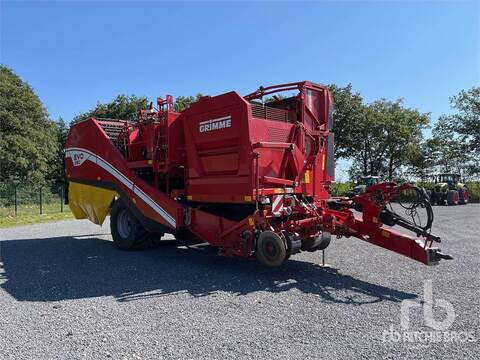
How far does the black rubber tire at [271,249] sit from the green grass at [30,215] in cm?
1298

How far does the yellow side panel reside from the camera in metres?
9.77

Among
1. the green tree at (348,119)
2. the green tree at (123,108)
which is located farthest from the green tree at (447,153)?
the green tree at (123,108)

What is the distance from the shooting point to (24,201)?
71.2 feet

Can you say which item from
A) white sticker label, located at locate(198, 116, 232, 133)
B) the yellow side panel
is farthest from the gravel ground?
white sticker label, located at locate(198, 116, 232, 133)

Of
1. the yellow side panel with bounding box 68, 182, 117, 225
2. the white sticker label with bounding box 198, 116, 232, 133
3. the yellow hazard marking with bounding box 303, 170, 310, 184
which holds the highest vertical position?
the white sticker label with bounding box 198, 116, 232, 133

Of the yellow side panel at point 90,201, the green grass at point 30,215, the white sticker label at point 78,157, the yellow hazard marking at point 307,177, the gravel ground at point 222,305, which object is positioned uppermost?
the white sticker label at point 78,157

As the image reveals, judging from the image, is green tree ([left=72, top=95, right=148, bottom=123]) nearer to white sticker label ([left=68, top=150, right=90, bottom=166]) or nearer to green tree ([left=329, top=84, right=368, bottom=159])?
green tree ([left=329, top=84, right=368, bottom=159])

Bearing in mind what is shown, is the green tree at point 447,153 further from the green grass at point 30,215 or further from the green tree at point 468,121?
the green grass at point 30,215

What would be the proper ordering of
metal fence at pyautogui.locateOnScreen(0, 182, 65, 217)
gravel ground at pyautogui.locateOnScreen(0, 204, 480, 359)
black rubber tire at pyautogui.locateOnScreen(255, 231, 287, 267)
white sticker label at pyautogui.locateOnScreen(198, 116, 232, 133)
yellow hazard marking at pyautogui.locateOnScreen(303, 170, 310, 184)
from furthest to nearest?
metal fence at pyautogui.locateOnScreen(0, 182, 65, 217) → yellow hazard marking at pyautogui.locateOnScreen(303, 170, 310, 184) → white sticker label at pyautogui.locateOnScreen(198, 116, 232, 133) → black rubber tire at pyautogui.locateOnScreen(255, 231, 287, 267) → gravel ground at pyautogui.locateOnScreen(0, 204, 480, 359)

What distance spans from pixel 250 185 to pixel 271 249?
1041 millimetres

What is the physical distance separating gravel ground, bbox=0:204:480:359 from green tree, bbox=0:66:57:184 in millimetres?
21229

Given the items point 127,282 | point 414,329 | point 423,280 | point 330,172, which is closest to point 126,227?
point 127,282

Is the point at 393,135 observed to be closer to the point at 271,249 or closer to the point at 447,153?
the point at 447,153

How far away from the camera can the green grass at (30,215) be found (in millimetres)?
17255
